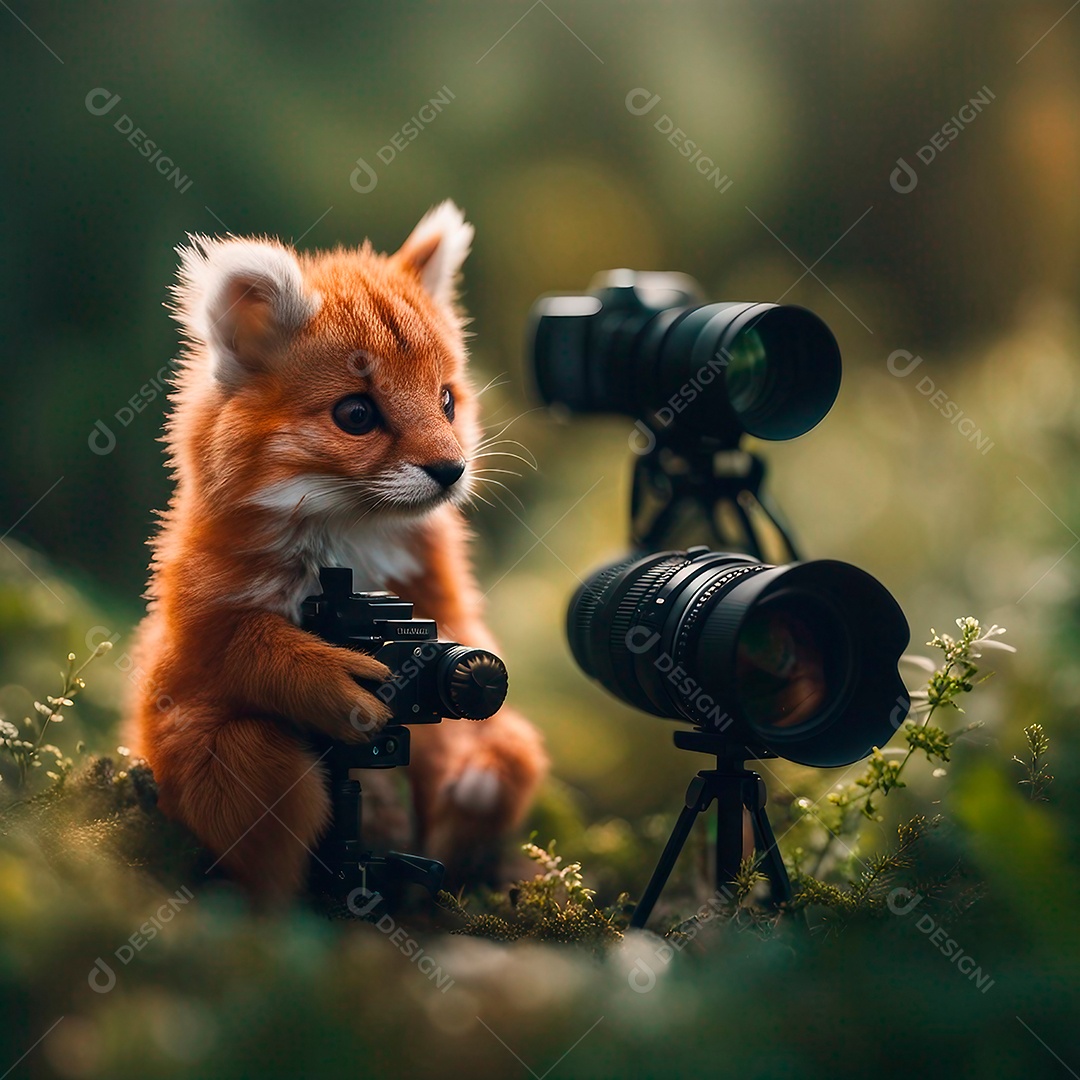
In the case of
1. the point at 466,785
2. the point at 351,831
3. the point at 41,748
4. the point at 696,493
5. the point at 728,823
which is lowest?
the point at 41,748

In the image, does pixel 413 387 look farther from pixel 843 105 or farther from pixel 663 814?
pixel 843 105

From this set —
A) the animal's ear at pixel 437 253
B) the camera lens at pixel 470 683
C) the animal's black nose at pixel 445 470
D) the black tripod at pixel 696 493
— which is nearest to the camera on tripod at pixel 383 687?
the camera lens at pixel 470 683

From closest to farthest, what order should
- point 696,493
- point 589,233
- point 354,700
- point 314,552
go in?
1. point 354,700
2. point 314,552
3. point 696,493
4. point 589,233

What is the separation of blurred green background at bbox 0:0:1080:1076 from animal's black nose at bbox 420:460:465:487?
69 cm

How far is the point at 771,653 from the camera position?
111cm

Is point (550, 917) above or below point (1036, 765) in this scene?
below

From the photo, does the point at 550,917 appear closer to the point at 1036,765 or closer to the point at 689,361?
the point at 1036,765

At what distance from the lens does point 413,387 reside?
106 centimetres

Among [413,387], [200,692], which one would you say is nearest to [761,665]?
[413,387]

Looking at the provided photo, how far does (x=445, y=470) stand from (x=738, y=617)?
30 cm

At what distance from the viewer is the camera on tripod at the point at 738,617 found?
41.7 inches

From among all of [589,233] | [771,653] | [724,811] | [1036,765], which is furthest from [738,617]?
[589,233]

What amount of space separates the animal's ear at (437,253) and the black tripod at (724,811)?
1.87ft

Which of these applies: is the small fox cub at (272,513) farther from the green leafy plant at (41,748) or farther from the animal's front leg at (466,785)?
the animal's front leg at (466,785)
